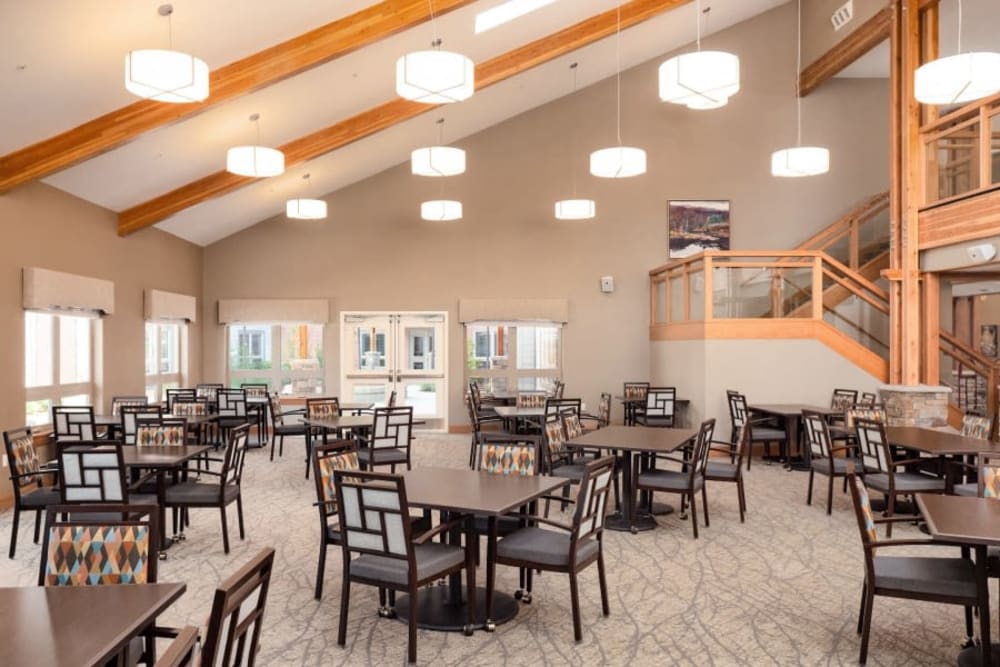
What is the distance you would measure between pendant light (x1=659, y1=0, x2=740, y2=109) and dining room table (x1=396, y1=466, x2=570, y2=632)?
3.55m

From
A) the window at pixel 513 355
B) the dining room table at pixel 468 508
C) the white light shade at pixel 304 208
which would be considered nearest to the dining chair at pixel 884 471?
the dining room table at pixel 468 508

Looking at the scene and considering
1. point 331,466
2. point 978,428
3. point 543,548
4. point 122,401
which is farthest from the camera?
point 122,401

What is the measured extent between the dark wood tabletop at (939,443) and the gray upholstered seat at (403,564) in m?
4.03

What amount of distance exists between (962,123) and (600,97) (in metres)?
5.88

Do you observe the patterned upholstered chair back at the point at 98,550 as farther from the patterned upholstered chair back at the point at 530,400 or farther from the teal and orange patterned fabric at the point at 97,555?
the patterned upholstered chair back at the point at 530,400

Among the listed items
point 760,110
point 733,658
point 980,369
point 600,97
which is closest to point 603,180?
point 600,97

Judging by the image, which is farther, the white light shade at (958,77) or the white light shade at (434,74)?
the white light shade at (958,77)

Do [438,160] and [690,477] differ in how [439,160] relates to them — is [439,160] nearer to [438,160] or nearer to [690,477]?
[438,160]

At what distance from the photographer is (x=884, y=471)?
6195mm

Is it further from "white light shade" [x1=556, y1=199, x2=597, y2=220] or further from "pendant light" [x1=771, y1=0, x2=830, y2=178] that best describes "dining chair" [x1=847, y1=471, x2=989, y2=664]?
"white light shade" [x1=556, y1=199, x2=597, y2=220]

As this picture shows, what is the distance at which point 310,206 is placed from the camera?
1072 cm

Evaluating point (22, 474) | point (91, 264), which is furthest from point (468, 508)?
point (91, 264)

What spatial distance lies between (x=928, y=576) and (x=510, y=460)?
2495mm

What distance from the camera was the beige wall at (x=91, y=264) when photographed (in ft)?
24.8
